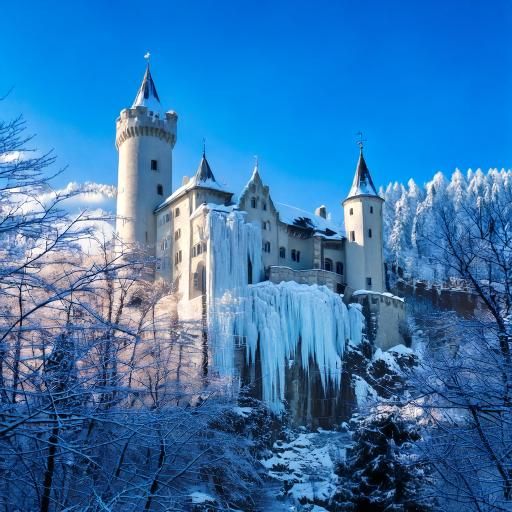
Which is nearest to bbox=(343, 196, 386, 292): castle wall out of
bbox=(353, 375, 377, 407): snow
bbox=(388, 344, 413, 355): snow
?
bbox=(388, 344, 413, 355): snow

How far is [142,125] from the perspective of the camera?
Answer: 2325 inches

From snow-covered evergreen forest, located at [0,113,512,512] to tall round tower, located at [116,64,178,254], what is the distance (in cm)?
1008

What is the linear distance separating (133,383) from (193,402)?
368 inches

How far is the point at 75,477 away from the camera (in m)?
16.7

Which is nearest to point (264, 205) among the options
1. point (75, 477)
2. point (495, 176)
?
point (75, 477)

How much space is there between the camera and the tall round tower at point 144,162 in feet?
188

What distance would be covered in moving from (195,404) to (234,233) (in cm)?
1880

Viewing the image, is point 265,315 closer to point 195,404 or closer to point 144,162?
point 195,404

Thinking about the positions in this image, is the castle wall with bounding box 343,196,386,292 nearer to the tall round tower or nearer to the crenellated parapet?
the tall round tower

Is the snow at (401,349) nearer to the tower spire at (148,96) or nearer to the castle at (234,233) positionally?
the castle at (234,233)

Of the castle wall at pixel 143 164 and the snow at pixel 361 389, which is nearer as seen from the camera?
the snow at pixel 361 389

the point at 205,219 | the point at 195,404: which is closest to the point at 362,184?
the point at 205,219

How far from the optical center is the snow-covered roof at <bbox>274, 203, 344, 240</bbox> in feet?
192

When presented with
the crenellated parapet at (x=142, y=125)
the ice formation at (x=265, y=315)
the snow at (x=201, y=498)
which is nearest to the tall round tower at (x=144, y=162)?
the crenellated parapet at (x=142, y=125)
